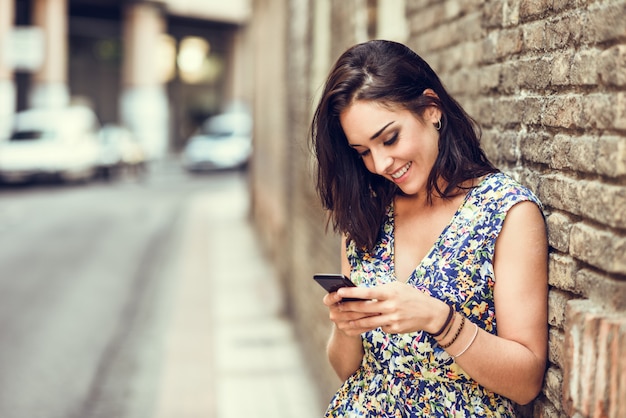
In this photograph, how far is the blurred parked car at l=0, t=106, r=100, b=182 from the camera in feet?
77.5

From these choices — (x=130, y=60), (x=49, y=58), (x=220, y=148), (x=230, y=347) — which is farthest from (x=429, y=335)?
(x=130, y=60)

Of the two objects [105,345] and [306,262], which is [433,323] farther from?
[105,345]

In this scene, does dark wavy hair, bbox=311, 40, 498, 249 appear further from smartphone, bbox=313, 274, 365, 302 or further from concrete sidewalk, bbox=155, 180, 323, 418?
concrete sidewalk, bbox=155, 180, 323, 418

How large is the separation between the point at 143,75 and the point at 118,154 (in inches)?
405

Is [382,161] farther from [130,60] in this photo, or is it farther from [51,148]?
[130,60]

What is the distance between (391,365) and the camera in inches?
94.4

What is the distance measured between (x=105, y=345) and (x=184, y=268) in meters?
4.11

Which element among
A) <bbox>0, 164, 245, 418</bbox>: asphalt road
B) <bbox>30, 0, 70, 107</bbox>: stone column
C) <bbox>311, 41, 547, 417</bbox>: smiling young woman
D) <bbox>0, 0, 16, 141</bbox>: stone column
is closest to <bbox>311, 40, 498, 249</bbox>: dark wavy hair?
<bbox>311, 41, 547, 417</bbox>: smiling young woman

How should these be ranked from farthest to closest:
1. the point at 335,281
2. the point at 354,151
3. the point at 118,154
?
1. the point at 118,154
2. the point at 354,151
3. the point at 335,281

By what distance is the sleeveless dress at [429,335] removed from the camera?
2230 mm

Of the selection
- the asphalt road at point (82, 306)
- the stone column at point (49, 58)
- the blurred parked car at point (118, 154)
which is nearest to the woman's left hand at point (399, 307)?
the asphalt road at point (82, 306)

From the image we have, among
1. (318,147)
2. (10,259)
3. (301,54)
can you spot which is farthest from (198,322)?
(318,147)

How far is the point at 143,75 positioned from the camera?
36.8 m

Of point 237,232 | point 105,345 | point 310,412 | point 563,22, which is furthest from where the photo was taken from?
point 237,232
